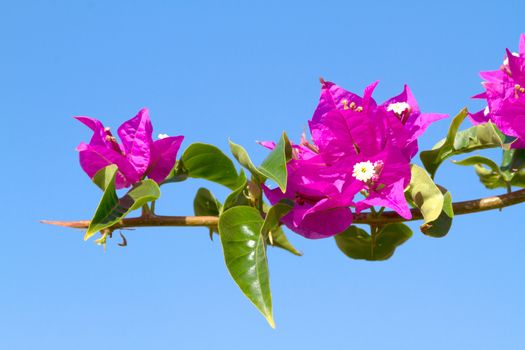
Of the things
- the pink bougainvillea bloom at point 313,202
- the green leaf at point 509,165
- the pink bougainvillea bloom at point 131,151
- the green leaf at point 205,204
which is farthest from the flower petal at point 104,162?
the green leaf at point 509,165

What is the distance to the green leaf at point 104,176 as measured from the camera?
3.40 ft

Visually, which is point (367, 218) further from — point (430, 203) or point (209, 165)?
point (209, 165)

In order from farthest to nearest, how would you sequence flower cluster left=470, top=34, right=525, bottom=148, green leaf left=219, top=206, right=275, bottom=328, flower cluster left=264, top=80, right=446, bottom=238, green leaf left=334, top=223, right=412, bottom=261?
green leaf left=334, top=223, right=412, bottom=261 → flower cluster left=470, top=34, right=525, bottom=148 → flower cluster left=264, top=80, right=446, bottom=238 → green leaf left=219, top=206, right=275, bottom=328

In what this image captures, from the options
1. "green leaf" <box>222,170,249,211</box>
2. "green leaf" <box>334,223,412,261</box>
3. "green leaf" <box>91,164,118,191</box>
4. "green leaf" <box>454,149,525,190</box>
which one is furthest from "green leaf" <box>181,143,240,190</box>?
"green leaf" <box>454,149,525,190</box>

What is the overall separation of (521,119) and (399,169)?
0.85 feet

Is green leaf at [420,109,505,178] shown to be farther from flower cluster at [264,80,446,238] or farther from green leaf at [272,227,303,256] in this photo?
green leaf at [272,227,303,256]

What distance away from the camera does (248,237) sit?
1005 mm

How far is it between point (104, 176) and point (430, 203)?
48 centimetres

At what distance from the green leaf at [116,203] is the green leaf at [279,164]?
6.4 inches

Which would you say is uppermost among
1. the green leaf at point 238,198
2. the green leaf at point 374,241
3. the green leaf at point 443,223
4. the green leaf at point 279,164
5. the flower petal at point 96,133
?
the flower petal at point 96,133

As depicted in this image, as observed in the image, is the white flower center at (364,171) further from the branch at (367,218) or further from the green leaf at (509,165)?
the green leaf at (509,165)

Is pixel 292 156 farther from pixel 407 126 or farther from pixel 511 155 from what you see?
pixel 511 155

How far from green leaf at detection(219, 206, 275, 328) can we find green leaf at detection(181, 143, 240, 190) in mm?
116

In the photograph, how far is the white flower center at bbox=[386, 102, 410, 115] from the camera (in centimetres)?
108
